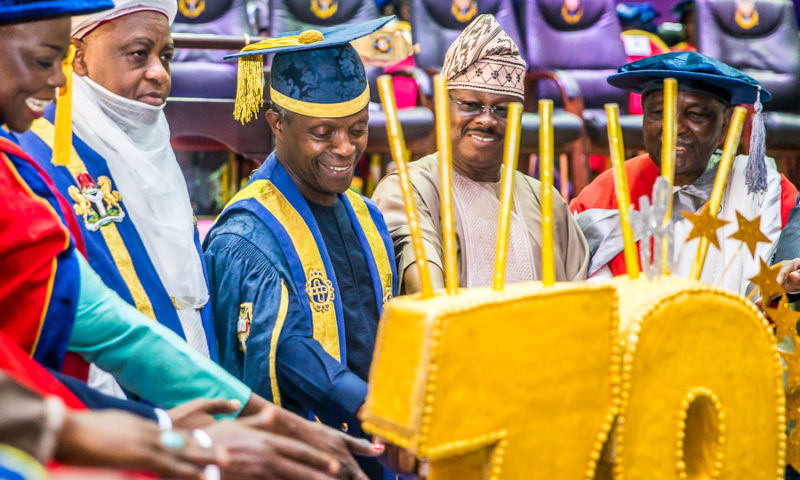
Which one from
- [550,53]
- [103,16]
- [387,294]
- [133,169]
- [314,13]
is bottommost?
[387,294]

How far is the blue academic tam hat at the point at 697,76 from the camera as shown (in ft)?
8.00

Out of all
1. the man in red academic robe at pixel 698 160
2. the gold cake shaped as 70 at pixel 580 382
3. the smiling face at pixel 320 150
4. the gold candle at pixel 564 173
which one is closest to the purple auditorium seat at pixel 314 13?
the gold candle at pixel 564 173

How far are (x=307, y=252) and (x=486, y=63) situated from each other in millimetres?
693

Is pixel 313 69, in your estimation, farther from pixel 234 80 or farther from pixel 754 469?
pixel 234 80

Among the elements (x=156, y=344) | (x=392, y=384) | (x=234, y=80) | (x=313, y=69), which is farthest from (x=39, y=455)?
(x=234, y=80)

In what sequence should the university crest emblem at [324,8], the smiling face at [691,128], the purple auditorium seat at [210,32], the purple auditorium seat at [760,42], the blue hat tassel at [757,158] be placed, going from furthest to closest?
the purple auditorium seat at [760,42] → the university crest emblem at [324,8] → the purple auditorium seat at [210,32] → the smiling face at [691,128] → the blue hat tassel at [757,158]

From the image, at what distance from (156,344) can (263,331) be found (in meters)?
0.42

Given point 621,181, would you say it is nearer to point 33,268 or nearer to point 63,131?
point 33,268

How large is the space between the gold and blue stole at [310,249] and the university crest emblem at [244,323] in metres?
0.07

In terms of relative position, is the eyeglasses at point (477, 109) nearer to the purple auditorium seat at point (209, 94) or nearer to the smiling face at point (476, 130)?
the smiling face at point (476, 130)

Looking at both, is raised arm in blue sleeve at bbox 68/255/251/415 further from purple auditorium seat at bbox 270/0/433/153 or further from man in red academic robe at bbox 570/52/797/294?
purple auditorium seat at bbox 270/0/433/153

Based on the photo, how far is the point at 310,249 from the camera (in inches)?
→ 79.3

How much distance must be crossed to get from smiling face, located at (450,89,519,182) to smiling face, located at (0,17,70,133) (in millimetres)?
1135

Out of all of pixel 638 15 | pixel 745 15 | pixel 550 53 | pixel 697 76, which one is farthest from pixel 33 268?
pixel 638 15
